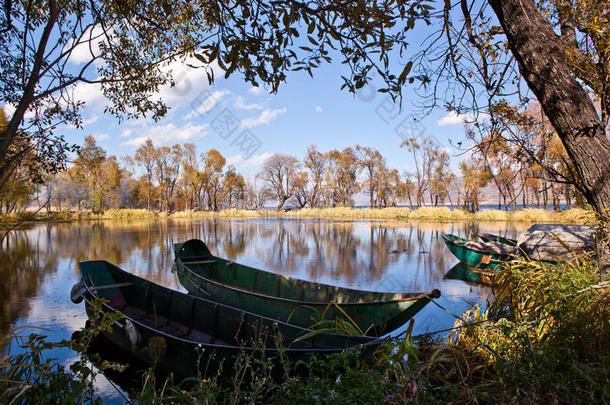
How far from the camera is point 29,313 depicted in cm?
700

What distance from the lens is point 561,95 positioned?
3.12m

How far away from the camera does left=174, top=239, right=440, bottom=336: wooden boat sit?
4.59 m

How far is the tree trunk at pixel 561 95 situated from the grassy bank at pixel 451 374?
1.15 metres

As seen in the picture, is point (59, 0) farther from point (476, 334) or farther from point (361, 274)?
point (361, 274)

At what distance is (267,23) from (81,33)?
339 cm

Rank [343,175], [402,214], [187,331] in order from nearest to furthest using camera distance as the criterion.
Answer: [187,331] < [402,214] < [343,175]

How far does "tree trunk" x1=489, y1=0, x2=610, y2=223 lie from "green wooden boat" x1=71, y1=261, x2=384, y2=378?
2569 millimetres

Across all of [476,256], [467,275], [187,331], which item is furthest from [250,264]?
[476,256]

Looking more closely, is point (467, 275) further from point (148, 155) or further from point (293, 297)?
point (148, 155)

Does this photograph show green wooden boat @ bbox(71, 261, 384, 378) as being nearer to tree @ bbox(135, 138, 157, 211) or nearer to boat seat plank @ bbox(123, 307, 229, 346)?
boat seat plank @ bbox(123, 307, 229, 346)

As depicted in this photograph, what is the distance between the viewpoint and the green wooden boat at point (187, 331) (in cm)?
359

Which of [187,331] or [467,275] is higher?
[187,331]

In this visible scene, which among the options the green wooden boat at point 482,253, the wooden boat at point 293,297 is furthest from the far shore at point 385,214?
the wooden boat at point 293,297

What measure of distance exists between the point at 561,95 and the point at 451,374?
273cm
